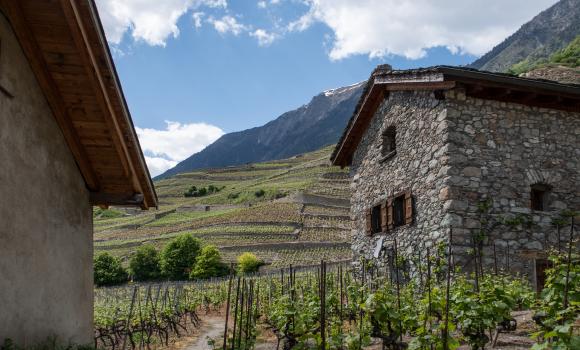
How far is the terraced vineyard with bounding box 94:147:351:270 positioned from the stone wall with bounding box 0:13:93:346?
3942cm

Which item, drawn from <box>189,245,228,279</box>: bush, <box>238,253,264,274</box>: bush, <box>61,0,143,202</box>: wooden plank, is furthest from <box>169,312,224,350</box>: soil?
<box>189,245,228,279</box>: bush

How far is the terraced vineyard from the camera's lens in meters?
51.8

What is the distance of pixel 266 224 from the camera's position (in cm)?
6106

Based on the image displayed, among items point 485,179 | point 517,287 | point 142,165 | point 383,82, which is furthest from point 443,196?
point 142,165

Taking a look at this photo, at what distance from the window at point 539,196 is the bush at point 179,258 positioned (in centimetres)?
4107

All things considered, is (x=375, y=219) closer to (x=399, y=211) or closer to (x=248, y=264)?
(x=399, y=211)

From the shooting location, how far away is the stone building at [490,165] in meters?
10.5

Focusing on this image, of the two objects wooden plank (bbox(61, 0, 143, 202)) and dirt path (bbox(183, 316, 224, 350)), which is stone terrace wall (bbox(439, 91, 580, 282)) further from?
wooden plank (bbox(61, 0, 143, 202))

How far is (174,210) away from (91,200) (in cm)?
8241

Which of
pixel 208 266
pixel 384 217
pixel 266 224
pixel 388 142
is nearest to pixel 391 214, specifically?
pixel 384 217

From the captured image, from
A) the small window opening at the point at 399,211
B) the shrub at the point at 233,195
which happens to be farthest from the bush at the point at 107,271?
the shrub at the point at 233,195

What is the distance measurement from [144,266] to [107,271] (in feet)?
11.1

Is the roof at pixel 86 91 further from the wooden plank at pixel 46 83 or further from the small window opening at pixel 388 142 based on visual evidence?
the small window opening at pixel 388 142

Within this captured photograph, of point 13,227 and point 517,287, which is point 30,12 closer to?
point 13,227
